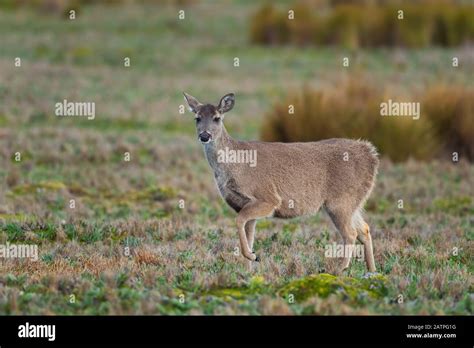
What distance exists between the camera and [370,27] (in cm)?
3828

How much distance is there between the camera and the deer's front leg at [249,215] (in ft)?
34.2

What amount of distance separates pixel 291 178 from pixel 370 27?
28.3m

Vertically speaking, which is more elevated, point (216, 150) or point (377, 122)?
point (377, 122)

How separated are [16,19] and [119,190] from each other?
976 inches

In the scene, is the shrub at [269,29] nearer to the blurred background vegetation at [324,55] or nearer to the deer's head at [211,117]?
the blurred background vegetation at [324,55]

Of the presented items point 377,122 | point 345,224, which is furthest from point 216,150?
point 377,122

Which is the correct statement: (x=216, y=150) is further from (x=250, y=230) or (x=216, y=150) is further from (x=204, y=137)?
(x=250, y=230)

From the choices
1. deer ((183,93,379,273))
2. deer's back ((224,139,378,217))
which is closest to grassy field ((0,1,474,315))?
deer ((183,93,379,273))

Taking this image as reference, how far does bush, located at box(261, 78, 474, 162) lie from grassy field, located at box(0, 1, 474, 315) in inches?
39.1

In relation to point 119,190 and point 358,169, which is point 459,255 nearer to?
point 358,169

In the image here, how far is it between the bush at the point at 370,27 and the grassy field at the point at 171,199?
1.20 metres

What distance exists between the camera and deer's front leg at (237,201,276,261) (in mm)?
10430
